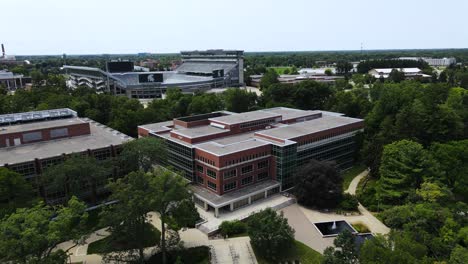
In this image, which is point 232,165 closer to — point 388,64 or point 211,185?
point 211,185

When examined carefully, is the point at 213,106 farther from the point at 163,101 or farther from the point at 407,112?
the point at 407,112

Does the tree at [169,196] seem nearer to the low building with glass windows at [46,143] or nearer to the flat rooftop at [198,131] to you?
the low building with glass windows at [46,143]

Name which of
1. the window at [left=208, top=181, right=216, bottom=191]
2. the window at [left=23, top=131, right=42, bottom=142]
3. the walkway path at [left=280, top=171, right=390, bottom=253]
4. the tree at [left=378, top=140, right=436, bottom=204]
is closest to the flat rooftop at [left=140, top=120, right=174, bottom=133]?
the window at [left=208, top=181, right=216, bottom=191]

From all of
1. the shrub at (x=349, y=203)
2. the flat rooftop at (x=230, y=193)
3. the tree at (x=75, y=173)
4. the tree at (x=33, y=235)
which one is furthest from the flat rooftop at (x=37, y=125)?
the shrub at (x=349, y=203)

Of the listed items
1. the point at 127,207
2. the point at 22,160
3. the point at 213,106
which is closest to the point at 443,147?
Answer: the point at 127,207

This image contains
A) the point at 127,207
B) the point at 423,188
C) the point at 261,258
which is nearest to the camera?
the point at 127,207
